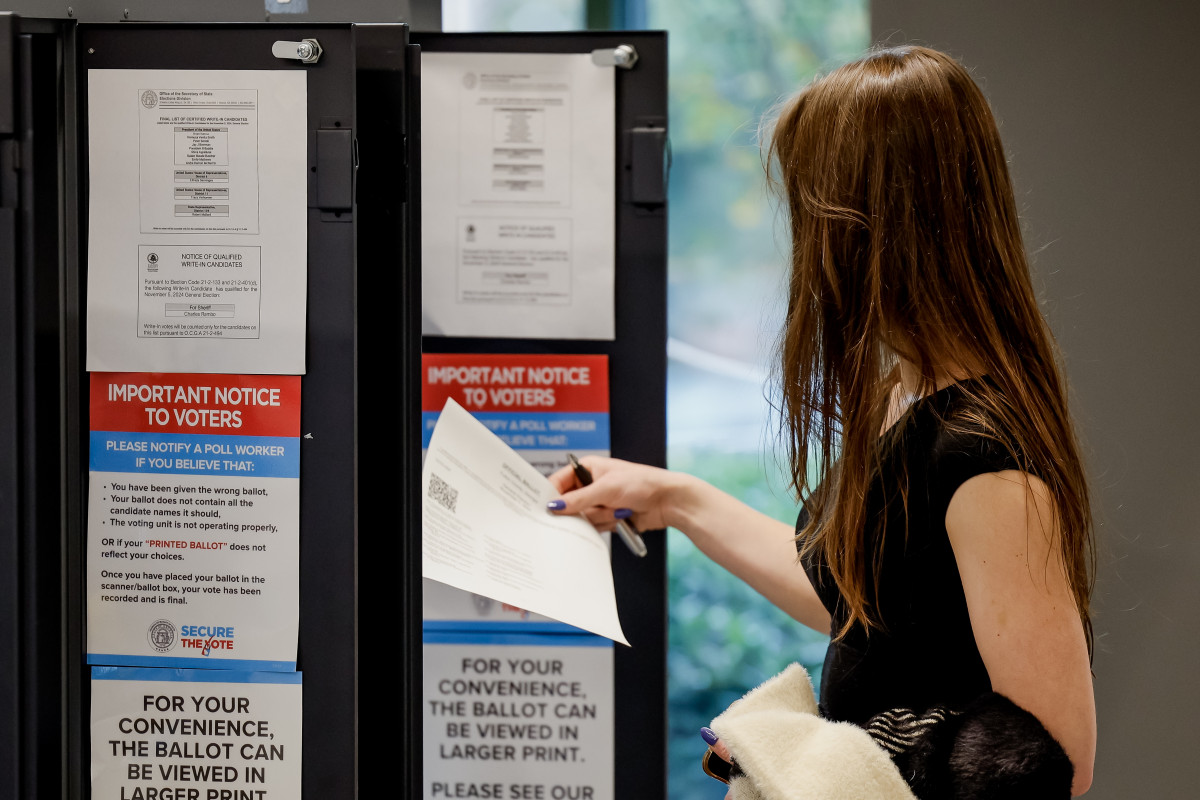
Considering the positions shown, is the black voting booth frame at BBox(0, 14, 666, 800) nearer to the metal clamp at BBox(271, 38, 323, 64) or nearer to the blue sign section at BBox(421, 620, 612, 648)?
the metal clamp at BBox(271, 38, 323, 64)

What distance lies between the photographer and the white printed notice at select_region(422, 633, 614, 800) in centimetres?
131

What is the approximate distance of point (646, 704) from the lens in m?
1.31

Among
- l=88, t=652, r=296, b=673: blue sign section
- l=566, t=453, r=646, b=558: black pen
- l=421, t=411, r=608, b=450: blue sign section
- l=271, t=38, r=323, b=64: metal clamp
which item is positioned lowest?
l=88, t=652, r=296, b=673: blue sign section

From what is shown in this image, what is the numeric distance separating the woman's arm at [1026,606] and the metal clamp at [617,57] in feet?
2.71

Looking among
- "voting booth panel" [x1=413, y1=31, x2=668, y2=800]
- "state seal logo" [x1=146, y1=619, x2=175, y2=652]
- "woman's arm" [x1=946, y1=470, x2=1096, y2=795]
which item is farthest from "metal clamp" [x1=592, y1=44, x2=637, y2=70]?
"state seal logo" [x1=146, y1=619, x2=175, y2=652]

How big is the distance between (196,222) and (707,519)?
0.76m

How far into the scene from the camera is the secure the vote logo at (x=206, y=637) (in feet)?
2.74

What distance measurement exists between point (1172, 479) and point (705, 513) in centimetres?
A: 110

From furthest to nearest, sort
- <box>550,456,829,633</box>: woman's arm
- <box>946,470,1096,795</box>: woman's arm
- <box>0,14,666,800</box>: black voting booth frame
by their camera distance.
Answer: <box>550,456,829,633</box>: woman's arm, <box>0,14,666,800</box>: black voting booth frame, <box>946,470,1096,795</box>: woman's arm

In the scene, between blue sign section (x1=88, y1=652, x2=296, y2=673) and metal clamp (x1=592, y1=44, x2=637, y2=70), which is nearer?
blue sign section (x1=88, y1=652, x2=296, y2=673)

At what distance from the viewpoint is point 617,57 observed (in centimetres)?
124

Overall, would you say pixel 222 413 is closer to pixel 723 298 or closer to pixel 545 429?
pixel 545 429

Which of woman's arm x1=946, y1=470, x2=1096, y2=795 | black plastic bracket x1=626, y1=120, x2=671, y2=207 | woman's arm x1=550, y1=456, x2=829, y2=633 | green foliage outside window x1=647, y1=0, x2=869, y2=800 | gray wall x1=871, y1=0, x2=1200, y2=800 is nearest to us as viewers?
woman's arm x1=946, y1=470, x2=1096, y2=795

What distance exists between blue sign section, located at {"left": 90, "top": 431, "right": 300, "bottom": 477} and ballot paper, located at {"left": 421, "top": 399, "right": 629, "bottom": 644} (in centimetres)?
15
